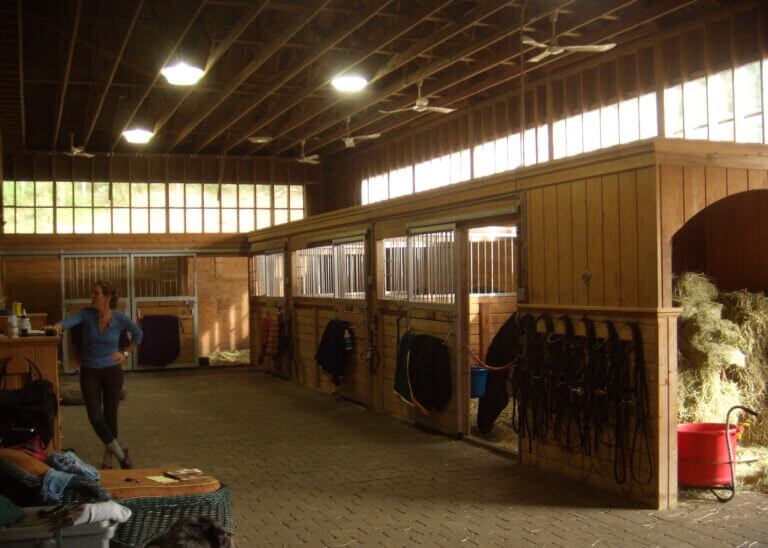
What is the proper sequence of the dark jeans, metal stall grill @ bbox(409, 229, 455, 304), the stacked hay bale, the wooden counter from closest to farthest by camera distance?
the wooden counter
the dark jeans
the stacked hay bale
metal stall grill @ bbox(409, 229, 455, 304)

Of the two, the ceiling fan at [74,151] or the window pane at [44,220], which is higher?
the ceiling fan at [74,151]

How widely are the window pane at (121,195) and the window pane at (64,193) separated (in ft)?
2.42

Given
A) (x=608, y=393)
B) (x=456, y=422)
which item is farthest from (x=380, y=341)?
(x=608, y=393)

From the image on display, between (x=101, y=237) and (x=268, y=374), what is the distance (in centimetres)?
314

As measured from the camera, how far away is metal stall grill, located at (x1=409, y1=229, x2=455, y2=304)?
635 cm

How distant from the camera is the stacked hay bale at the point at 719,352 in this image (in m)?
5.14

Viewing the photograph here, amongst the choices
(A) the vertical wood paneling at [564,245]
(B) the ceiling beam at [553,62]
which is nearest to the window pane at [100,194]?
(B) the ceiling beam at [553,62]

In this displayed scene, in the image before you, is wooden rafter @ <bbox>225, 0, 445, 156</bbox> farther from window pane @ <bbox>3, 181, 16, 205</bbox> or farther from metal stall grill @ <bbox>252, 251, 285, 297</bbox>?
window pane @ <bbox>3, 181, 16, 205</bbox>

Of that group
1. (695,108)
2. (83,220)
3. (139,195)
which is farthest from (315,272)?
(83,220)

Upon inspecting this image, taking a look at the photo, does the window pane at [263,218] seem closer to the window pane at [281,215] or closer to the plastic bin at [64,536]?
the window pane at [281,215]

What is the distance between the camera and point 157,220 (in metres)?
14.5

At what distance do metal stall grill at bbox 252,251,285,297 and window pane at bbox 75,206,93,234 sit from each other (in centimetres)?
404

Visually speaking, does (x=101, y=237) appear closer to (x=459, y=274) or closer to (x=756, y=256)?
(x=459, y=274)

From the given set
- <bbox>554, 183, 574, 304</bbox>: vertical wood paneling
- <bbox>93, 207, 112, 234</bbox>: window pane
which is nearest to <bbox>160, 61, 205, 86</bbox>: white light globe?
<bbox>554, 183, 574, 304</bbox>: vertical wood paneling
